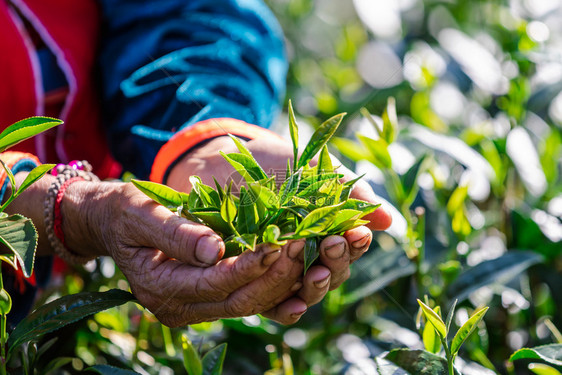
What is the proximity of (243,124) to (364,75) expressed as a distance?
29.4 inches

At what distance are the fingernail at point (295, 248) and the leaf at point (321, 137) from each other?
3.2 inches

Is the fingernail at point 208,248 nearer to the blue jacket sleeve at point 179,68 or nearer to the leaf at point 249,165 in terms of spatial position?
the leaf at point 249,165

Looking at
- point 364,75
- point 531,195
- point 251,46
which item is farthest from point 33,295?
point 364,75

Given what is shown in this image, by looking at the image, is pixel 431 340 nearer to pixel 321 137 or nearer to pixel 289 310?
pixel 289 310

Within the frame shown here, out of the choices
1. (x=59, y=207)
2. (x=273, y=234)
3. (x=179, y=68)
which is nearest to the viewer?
(x=273, y=234)

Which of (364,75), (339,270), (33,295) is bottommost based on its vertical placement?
(364,75)

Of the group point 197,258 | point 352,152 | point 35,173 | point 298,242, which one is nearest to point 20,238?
point 35,173

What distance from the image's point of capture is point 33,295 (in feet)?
2.96

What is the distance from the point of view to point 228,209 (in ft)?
1.97

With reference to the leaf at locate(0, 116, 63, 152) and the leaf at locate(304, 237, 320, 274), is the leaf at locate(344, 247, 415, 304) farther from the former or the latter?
the leaf at locate(0, 116, 63, 152)

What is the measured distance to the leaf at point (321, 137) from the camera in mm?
642

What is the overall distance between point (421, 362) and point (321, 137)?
0.26m

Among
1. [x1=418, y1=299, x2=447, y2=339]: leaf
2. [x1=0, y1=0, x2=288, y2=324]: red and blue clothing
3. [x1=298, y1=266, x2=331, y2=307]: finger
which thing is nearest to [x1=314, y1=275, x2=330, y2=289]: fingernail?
[x1=298, y1=266, x2=331, y2=307]: finger

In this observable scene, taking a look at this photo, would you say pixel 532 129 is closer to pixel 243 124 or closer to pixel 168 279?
pixel 243 124
